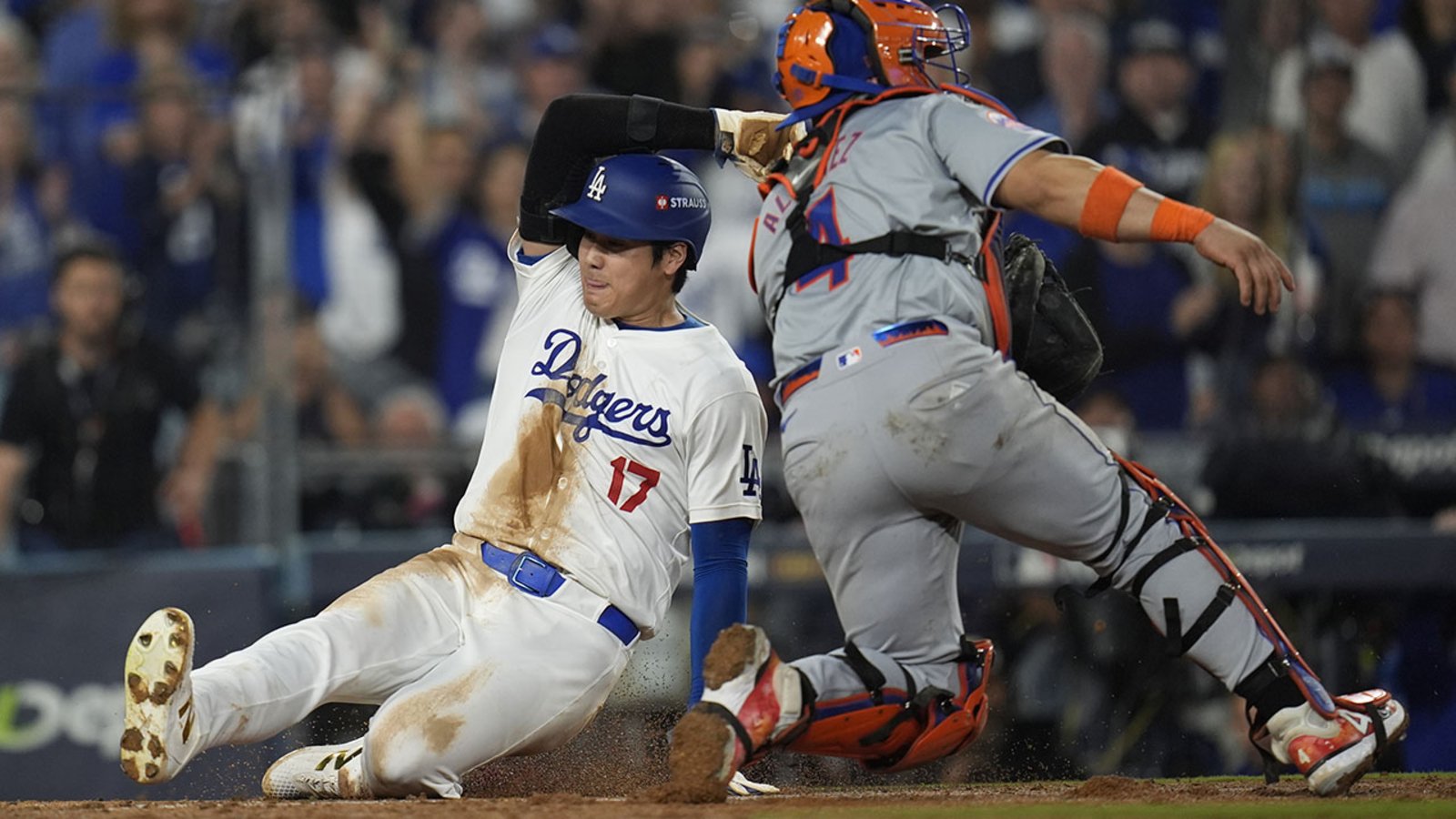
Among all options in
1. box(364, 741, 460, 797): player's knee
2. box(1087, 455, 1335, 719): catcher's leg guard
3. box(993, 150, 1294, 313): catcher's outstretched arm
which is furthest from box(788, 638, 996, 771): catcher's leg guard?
box(993, 150, 1294, 313): catcher's outstretched arm

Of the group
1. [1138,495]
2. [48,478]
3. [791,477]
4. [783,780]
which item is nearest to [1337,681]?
[783,780]

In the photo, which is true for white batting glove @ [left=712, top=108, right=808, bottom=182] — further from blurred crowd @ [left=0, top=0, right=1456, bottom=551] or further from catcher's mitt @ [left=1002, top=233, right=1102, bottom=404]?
blurred crowd @ [left=0, top=0, right=1456, bottom=551]

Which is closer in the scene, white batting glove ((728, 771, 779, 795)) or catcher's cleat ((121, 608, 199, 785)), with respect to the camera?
catcher's cleat ((121, 608, 199, 785))

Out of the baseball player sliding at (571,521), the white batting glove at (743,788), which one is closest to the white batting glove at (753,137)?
the baseball player sliding at (571,521)

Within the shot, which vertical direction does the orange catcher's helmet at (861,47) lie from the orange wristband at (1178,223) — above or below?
above

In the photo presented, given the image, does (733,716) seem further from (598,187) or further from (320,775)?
(598,187)

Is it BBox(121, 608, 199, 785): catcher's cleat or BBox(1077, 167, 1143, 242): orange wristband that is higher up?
BBox(1077, 167, 1143, 242): orange wristband

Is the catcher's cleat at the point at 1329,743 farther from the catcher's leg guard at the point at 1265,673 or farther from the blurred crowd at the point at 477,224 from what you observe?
the blurred crowd at the point at 477,224

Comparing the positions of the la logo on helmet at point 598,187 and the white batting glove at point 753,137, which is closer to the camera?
the la logo on helmet at point 598,187
